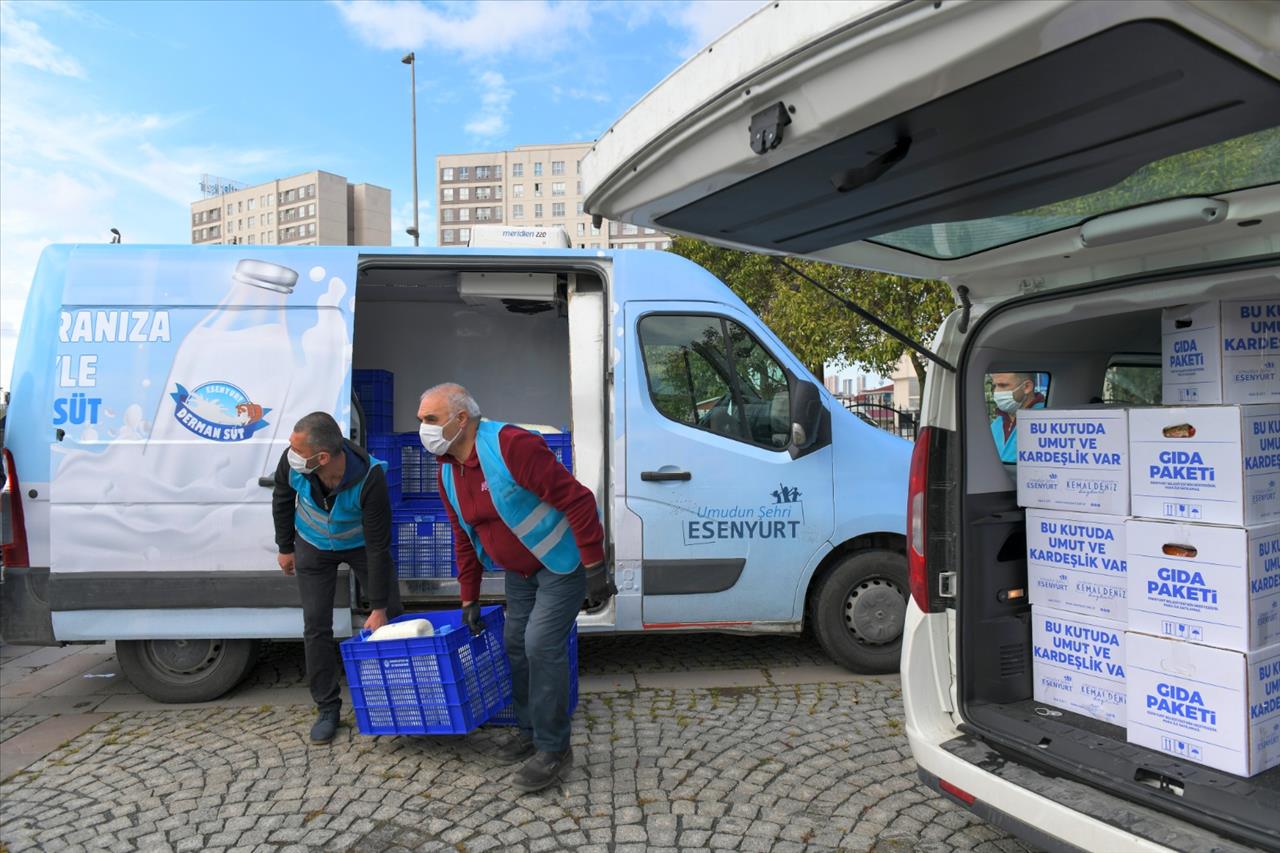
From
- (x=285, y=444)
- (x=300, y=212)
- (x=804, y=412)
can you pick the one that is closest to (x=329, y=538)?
(x=285, y=444)

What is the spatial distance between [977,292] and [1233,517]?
1054mm

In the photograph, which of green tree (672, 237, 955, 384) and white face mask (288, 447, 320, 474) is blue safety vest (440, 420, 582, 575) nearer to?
white face mask (288, 447, 320, 474)

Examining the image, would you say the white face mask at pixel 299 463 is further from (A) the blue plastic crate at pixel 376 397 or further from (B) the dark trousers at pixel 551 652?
Answer: (A) the blue plastic crate at pixel 376 397

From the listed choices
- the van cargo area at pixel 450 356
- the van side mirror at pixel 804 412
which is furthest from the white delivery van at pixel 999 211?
the van cargo area at pixel 450 356

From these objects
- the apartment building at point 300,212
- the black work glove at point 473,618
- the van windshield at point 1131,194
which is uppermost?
the apartment building at point 300,212

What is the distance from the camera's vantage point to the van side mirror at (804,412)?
4.46 meters

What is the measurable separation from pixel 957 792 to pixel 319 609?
9.72 feet

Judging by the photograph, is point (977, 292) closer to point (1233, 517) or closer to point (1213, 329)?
point (1213, 329)

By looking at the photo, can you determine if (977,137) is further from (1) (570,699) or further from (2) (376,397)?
(2) (376,397)

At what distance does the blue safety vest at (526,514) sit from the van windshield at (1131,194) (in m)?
1.67

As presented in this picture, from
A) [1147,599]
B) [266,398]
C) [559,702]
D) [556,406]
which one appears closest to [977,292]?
[1147,599]

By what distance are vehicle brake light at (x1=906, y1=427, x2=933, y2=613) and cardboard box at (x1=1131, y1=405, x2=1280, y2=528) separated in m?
0.65

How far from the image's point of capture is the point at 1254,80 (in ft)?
4.86

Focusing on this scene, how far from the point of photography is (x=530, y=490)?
11.0ft
